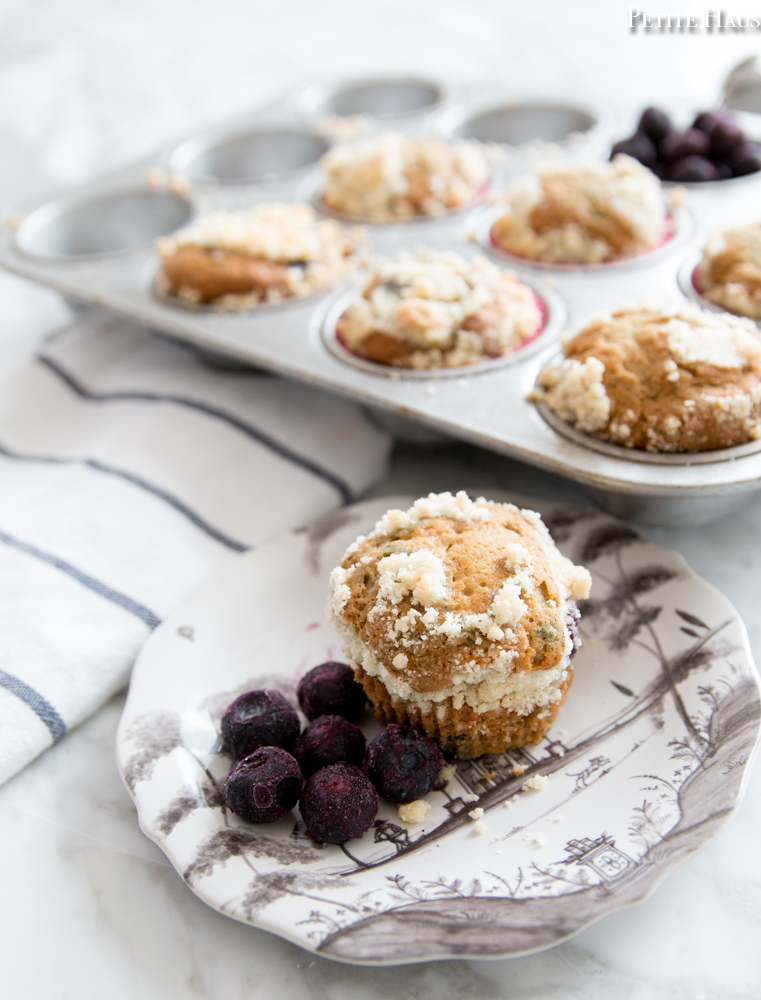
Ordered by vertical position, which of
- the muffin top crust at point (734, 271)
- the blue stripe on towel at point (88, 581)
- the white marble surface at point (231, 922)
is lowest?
the white marble surface at point (231, 922)

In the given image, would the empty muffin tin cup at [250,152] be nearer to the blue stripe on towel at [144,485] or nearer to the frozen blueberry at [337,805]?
the blue stripe on towel at [144,485]

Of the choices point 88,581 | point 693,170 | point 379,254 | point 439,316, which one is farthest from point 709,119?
point 88,581

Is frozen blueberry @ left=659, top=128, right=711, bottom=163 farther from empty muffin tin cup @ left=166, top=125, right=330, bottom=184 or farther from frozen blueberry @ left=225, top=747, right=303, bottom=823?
frozen blueberry @ left=225, top=747, right=303, bottom=823

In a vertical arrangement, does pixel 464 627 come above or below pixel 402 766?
above

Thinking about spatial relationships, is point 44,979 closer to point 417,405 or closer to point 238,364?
point 417,405

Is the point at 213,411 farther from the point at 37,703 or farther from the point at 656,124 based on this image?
the point at 656,124

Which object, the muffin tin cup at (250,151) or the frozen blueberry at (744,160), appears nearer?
the frozen blueberry at (744,160)

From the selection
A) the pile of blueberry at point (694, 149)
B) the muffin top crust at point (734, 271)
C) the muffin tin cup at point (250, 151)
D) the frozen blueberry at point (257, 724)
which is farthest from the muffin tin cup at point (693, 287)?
the muffin tin cup at point (250, 151)

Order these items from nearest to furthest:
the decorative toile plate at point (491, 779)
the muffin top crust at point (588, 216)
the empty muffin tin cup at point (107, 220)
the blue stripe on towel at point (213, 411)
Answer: the decorative toile plate at point (491, 779)
the blue stripe on towel at point (213, 411)
the muffin top crust at point (588, 216)
the empty muffin tin cup at point (107, 220)
